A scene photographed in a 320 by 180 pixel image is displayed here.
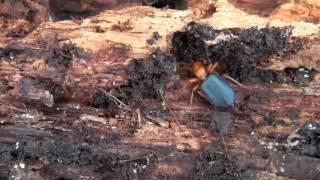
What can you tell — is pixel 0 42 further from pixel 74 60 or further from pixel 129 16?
pixel 129 16

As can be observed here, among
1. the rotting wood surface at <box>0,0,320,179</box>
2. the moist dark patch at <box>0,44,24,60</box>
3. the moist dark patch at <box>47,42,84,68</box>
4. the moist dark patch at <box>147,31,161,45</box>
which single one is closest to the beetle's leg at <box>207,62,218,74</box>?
the rotting wood surface at <box>0,0,320,179</box>

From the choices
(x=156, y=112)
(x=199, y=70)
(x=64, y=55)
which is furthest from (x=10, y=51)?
(x=199, y=70)

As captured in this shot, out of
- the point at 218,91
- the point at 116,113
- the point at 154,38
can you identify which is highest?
the point at 154,38

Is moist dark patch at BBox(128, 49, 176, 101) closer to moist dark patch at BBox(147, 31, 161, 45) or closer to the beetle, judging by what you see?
moist dark patch at BBox(147, 31, 161, 45)

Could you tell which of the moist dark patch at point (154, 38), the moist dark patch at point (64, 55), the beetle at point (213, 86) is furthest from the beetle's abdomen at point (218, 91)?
the moist dark patch at point (64, 55)

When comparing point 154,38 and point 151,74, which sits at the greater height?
point 154,38

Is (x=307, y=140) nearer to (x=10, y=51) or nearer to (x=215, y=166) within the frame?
(x=215, y=166)

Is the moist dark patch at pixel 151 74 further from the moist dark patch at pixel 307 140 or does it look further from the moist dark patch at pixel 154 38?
the moist dark patch at pixel 307 140
